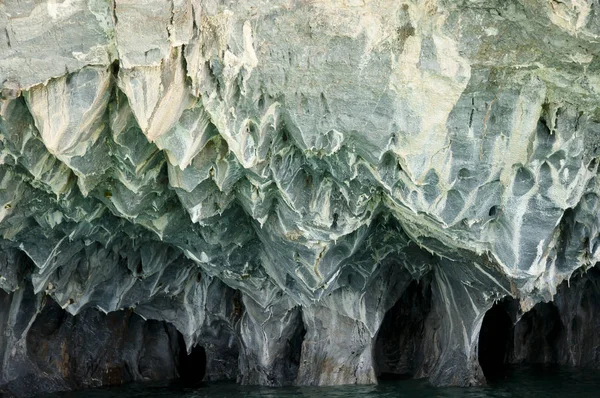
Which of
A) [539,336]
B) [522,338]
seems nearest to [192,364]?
[522,338]

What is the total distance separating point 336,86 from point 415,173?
5.18ft

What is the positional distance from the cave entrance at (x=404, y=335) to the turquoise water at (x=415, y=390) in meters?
1.30

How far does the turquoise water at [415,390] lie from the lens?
45.1ft

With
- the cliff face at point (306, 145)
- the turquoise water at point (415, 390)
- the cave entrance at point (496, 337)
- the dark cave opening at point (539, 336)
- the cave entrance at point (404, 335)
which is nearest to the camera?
the cliff face at point (306, 145)

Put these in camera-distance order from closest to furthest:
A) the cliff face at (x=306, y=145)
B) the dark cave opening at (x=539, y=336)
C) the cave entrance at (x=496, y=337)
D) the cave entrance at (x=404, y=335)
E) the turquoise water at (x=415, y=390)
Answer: the cliff face at (x=306, y=145)
the turquoise water at (x=415, y=390)
the cave entrance at (x=404, y=335)
the dark cave opening at (x=539, y=336)
the cave entrance at (x=496, y=337)

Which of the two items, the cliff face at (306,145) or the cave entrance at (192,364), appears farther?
the cave entrance at (192,364)

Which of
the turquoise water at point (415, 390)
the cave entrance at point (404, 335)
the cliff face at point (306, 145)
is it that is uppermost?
the cliff face at point (306, 145)

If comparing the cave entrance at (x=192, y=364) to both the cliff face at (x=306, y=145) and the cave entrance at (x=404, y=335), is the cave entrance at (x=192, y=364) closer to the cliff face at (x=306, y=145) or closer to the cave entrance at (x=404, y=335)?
the cave entrance at (x=404, y=335)

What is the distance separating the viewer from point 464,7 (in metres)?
9.24

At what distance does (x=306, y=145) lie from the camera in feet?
34.0

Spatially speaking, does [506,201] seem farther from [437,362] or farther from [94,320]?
[94,320]

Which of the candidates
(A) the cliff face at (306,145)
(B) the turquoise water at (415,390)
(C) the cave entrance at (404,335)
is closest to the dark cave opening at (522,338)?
(B) the turquoise water at (415,390)

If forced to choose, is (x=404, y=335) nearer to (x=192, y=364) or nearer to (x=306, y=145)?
(x=192, y=364)

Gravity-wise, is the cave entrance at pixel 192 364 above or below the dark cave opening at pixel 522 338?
below
